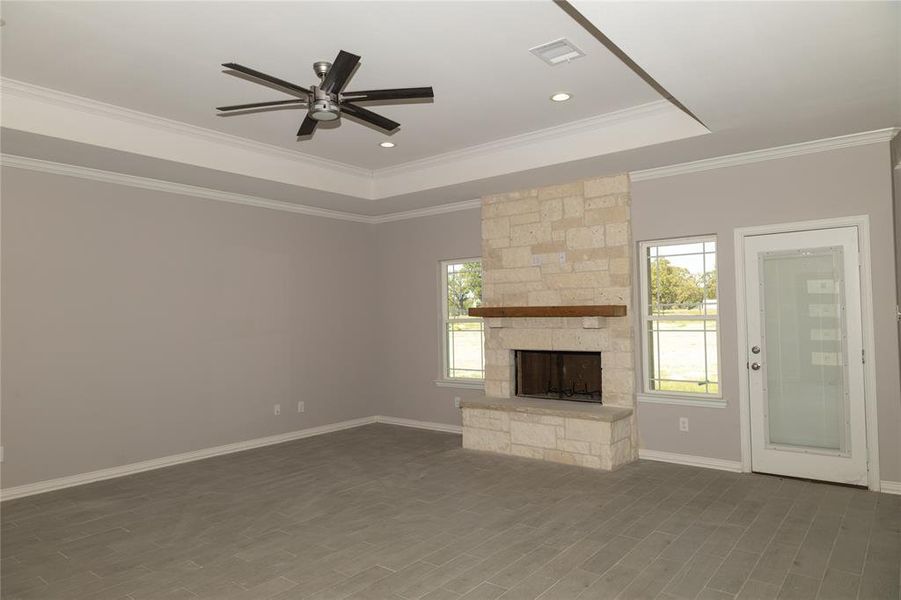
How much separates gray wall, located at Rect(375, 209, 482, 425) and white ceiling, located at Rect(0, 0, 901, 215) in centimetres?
120

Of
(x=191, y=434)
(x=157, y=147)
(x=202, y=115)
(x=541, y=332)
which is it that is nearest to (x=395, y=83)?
(x=202, y=115)

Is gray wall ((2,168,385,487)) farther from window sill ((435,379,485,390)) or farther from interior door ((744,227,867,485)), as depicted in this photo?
interior door ((744,227,867,485))

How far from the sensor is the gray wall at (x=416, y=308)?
23.2 ft

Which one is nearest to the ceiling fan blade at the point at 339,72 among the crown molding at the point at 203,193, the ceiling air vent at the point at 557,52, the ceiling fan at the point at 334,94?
the ceiling fan at the point at 334,94

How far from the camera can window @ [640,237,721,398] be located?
530 cm

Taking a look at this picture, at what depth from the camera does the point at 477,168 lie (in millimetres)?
5781

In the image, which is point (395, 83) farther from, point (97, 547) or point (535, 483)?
point (97, 547)

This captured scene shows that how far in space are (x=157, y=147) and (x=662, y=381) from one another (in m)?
5.00

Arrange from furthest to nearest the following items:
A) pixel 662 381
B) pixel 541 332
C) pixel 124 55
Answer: pixel 541 332 < pixel 662 381 < pixel 124 55

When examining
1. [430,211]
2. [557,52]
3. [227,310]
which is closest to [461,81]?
[557,52]

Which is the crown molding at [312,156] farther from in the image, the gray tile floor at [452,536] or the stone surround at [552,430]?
the gray tile floor at [452,536]

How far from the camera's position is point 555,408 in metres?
5.51

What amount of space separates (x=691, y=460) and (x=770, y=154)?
109 inches

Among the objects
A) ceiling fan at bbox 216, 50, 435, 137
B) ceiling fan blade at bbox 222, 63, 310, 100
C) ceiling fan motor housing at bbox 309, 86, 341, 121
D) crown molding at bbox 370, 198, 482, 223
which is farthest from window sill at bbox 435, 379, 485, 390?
ceiling fan blade at bbox 222, 63, 310, 100
